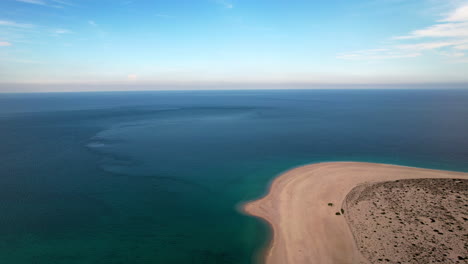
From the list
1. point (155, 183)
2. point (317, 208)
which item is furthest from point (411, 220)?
point (155, 183)

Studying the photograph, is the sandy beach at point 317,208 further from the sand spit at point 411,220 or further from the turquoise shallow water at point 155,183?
the turquoise shallow water at point 155,183

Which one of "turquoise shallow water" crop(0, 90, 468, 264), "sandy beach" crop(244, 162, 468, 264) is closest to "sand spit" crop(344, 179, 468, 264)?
"sandy beach" crop(244, 162, 468, 264)

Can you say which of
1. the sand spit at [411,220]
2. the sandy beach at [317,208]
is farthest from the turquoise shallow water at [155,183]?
the sand spit at [411,220]

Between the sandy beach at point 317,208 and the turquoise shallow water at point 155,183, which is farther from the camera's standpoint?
the turquoise shallow water at point 155,183

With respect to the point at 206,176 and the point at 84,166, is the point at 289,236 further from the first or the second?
the point at 84,166

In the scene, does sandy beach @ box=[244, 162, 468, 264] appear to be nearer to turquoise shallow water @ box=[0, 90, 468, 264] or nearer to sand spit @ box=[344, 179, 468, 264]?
sand spit @ box=[344, 179, 468, 264]

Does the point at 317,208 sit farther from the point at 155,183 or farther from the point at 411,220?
the point at 155,183
